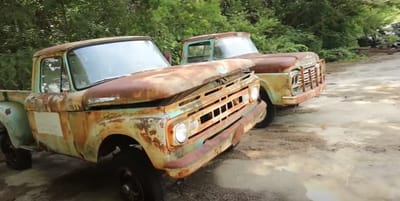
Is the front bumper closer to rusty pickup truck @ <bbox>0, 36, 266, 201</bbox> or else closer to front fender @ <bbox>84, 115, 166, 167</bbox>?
rusty pickup truck @ <bbox>0, 36, 266, 201</bbox>

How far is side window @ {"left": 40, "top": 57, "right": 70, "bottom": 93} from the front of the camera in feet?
16.5

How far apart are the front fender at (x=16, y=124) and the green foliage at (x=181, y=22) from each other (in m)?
2.86

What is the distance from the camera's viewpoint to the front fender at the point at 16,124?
5.99 m

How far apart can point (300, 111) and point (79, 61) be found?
504 centimetres

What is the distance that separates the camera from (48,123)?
5.23 metres

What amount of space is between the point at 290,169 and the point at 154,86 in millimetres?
2335

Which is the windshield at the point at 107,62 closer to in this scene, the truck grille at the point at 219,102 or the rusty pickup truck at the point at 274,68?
the truck grille at the point at 219,102

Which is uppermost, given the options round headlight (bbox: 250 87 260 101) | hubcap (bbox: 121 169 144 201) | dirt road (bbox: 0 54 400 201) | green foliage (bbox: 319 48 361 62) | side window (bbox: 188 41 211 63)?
side window (bbox: 188 41 211 63)

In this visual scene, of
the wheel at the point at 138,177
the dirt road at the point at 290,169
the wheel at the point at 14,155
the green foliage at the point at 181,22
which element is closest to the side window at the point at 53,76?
the wheel at the point at 138,177

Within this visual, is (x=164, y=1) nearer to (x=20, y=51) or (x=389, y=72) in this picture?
(x=20, y=51)

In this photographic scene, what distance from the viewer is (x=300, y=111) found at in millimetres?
8500

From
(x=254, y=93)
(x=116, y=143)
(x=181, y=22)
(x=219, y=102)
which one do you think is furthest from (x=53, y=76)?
(x=181, y=22)

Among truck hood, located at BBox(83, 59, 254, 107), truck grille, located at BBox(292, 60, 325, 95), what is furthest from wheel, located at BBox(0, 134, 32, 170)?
truck grille, located at BBox(292, 60, 325, 95)

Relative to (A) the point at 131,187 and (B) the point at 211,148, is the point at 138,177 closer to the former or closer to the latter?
(A) the point at 131,187
